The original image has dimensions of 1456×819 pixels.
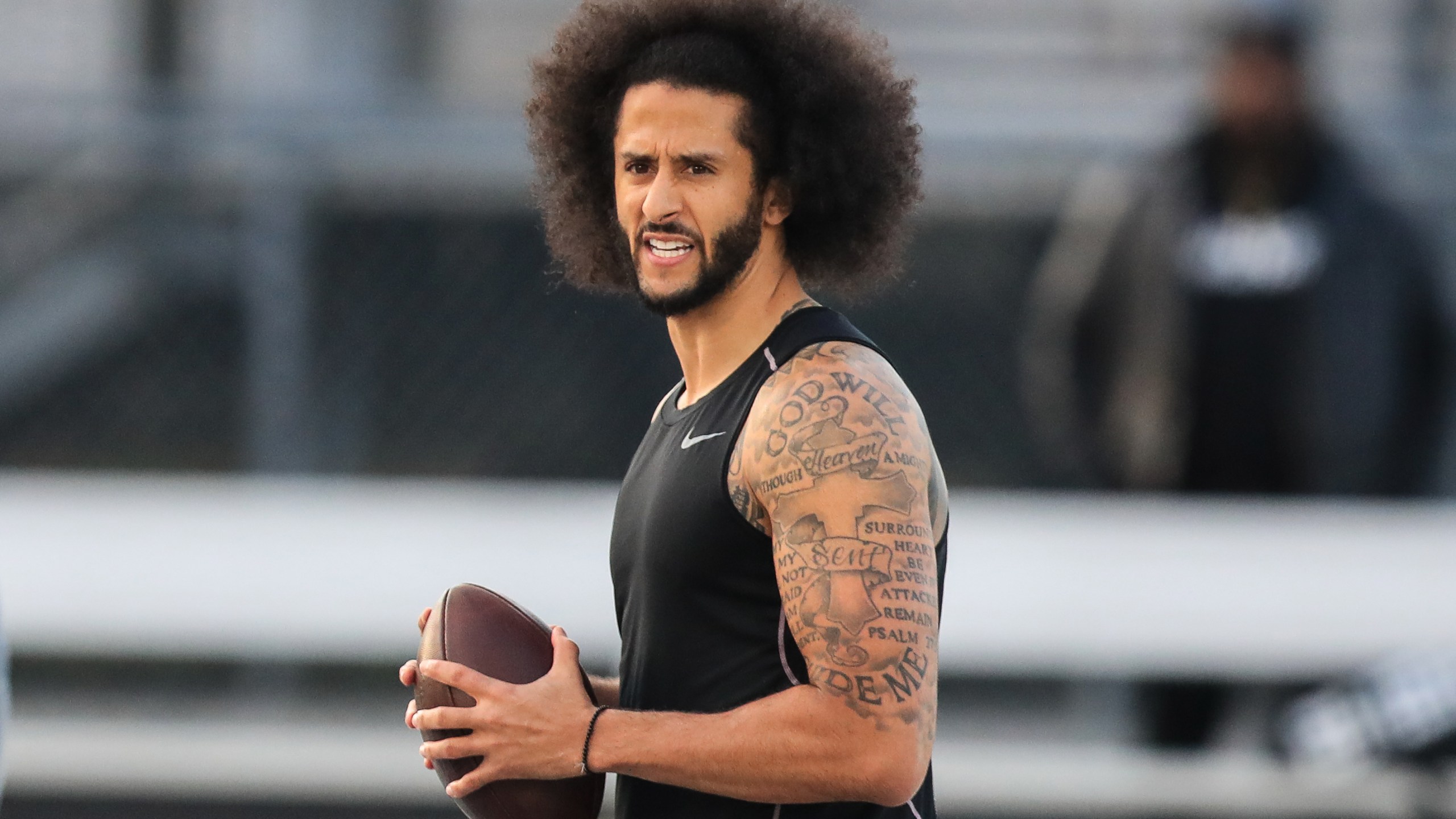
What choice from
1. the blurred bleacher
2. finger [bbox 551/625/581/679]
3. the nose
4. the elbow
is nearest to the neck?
the nose

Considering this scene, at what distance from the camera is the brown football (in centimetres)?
229

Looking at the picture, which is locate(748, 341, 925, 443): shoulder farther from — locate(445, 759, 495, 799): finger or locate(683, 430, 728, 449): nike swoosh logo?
locate(445, 759, 495, 799): finger

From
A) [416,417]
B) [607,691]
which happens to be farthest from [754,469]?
[416,417]

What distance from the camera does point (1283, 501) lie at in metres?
5.31

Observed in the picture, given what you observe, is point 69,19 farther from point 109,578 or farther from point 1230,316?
point 1230,316

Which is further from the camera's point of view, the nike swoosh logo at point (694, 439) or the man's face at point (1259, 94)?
the man's face at point (1259, 94)

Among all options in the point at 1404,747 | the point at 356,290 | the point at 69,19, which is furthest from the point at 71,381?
the point at 1404,747

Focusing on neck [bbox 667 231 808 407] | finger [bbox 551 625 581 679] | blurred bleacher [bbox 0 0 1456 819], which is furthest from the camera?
blurred bleacher [bbox 0 0 1456 819]

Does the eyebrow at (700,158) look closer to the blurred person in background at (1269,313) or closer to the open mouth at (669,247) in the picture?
the open mouth at (669,247)

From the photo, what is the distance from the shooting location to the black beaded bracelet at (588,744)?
2.12m

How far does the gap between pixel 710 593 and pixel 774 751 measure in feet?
0.83

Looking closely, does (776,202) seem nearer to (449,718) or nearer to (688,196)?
(688,196)

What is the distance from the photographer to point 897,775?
2027 millimetres

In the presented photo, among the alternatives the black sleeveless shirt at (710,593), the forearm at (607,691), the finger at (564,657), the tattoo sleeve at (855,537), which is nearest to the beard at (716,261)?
the black sleeveless shirt at (710,593)
